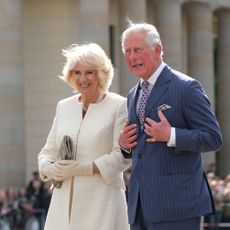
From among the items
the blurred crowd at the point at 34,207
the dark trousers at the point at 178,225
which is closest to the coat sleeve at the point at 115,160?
the dark trousers at the point at 178,225

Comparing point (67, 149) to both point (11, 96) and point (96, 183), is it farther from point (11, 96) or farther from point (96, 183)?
point (11, 96)

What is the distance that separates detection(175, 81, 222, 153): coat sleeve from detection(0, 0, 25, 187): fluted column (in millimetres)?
26278

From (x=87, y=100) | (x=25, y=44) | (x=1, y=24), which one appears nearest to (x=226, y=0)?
(x=25, y=44)

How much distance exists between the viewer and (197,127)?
7.09m

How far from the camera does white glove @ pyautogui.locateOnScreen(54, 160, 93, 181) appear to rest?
8070 millimetres

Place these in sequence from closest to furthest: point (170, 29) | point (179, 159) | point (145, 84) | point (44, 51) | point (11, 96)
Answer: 1. point (179, 159)
2. point (145, 84)
3. point (11, 96)
4. point (44, 51)
5. point (170, 29)

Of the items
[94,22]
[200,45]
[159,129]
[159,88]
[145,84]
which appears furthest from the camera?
[200,45]

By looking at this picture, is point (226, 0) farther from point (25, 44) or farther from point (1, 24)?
point (1, 24)

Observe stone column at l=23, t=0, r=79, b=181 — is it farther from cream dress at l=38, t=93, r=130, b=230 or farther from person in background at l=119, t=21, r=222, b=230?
person in background at l=119, t=21, r=222, b=230

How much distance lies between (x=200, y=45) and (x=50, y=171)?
35.6 meters

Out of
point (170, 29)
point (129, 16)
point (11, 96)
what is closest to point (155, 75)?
point (11, 96)

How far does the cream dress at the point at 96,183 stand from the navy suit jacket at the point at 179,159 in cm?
86

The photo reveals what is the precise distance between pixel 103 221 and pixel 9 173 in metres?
25.8

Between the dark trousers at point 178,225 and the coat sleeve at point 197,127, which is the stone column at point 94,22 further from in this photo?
the dark trousers at point 178,225
